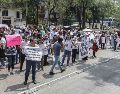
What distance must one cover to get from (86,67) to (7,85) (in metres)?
6.64

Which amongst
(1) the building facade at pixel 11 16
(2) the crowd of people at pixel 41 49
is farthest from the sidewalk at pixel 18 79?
(1) the building facade at pixel 11 16

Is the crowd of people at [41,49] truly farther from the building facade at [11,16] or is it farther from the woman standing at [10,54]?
the building facade at [11,16]

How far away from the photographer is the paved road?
44.8ft

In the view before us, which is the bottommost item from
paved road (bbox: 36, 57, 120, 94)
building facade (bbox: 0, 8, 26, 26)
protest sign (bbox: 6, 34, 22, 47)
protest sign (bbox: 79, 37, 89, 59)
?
paved road (bbox: 36, 57, 120, 94)

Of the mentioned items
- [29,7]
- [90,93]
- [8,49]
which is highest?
[29,7]

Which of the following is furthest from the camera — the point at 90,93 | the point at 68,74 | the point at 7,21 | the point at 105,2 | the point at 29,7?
the point at 105,2

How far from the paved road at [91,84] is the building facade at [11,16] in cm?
5731

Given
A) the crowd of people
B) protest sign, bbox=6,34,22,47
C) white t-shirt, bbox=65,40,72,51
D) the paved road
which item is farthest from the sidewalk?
protest sign, bbox=6,34,22,47

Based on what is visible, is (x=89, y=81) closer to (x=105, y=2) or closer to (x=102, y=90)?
(x=102, y=90)

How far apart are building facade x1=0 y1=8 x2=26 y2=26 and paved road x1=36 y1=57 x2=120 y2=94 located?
188ft

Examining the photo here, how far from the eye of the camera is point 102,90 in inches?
552

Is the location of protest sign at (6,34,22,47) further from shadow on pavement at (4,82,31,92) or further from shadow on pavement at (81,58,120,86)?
shadow on pavement at (81,58,120,86)

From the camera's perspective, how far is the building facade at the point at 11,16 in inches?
2945

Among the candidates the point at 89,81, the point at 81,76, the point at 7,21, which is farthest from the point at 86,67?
the point at 7,21
